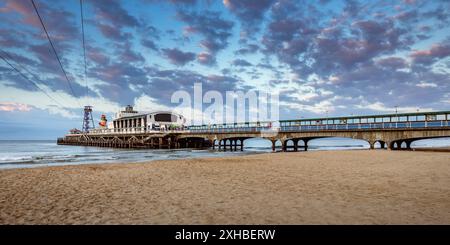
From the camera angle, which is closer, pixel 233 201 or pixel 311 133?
pixel 233 201

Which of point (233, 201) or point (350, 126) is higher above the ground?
point (350, 126)

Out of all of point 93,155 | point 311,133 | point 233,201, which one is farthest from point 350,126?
point 93,155

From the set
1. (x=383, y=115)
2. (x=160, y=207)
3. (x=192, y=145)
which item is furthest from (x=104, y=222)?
(x=192, y=145)

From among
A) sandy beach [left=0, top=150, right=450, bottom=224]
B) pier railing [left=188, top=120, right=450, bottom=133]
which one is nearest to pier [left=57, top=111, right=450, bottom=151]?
pier railing [left=188, top=120, right=450, bottom=133]

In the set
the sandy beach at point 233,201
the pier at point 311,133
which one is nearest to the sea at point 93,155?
the pier at point 311,133

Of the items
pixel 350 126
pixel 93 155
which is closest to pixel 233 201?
pixel 350 126

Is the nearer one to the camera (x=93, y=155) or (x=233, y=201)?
(x=233, y=201)

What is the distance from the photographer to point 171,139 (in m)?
59.5

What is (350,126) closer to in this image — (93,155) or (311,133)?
(311,133)

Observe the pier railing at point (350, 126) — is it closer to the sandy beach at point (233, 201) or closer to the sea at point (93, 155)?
the sea at point (93, 155)

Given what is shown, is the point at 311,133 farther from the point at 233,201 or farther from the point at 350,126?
the point at 233,201

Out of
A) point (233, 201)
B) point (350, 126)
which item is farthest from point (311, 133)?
point (233, 201)
